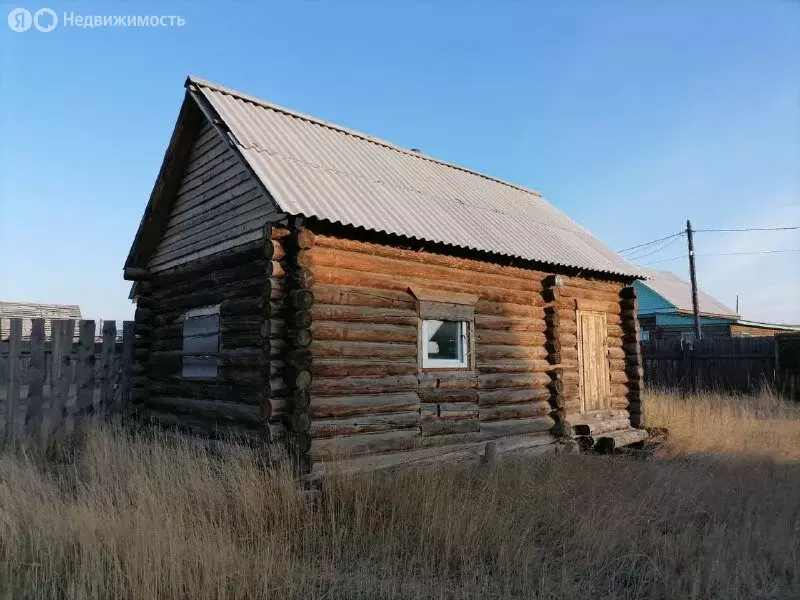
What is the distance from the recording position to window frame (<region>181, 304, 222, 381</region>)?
30.6 feet

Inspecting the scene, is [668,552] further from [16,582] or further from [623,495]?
[16,582]

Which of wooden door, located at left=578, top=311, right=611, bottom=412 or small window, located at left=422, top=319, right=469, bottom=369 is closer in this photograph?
small window, located at left=422, top=319, right=469, bottom=369

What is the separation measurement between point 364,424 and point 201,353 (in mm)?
3300

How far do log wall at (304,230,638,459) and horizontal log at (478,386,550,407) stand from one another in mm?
19

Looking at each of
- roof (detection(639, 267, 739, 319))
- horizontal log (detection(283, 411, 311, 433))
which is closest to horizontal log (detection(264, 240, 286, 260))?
horizontal log (detection(283, 411, 311, 433))

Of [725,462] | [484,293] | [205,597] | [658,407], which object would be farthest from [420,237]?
[658,407]

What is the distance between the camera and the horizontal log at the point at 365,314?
789cm

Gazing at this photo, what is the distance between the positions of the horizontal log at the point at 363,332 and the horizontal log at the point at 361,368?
307mm

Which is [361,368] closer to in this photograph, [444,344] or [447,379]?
[447,379]

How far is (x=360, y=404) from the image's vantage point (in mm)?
8133

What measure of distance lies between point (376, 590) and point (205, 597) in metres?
1.34

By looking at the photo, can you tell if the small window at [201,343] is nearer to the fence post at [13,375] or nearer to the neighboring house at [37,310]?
the fence post at [13,375]

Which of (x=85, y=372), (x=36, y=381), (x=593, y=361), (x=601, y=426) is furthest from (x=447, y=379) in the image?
(x=36, y=381)

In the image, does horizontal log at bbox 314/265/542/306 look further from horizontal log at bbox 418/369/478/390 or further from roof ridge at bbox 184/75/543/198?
roof ridge at bbox 184/75/543/198
